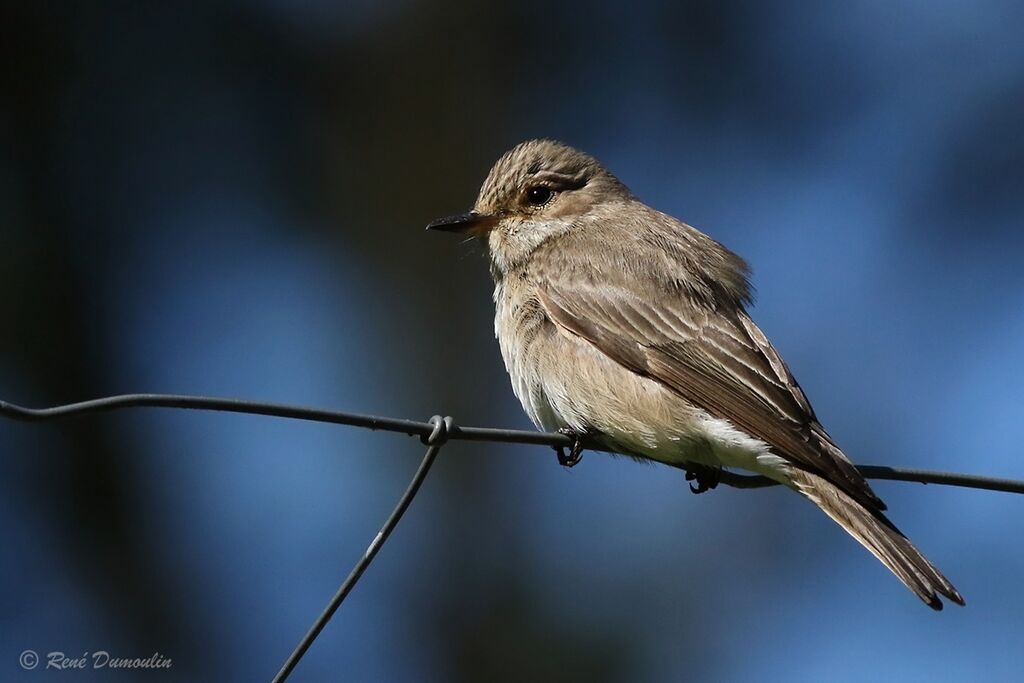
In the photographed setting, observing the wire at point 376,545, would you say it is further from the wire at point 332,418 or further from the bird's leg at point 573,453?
the bird's leg at point 573,453

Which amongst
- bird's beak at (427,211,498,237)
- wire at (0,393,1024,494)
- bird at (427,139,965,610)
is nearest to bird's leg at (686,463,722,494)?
bird at (427,139,965,610)

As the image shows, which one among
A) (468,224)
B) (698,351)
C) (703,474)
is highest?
(468,224)

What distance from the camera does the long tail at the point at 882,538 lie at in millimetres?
4004

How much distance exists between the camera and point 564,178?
633 centimetres

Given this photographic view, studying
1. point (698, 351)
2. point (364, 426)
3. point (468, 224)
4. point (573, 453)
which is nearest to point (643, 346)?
point (698, 351)

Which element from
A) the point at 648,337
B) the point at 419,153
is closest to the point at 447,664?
the point at 419,153

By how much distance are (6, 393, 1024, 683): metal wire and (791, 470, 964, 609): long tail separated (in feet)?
0.71

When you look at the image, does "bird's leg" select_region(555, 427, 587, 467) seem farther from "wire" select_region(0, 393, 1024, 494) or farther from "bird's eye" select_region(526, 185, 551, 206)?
"bird's eye" select_region(526, 185, 551, 206)

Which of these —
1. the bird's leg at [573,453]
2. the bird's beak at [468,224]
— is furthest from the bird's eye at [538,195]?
the bird's leg at [573,453]

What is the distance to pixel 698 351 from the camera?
5.22 m

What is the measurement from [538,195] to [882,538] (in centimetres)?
256

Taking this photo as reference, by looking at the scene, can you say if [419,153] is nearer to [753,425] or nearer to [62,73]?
[62,73]

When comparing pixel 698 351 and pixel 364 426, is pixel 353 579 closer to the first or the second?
pixel 364 426

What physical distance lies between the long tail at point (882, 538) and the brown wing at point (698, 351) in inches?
2.5
